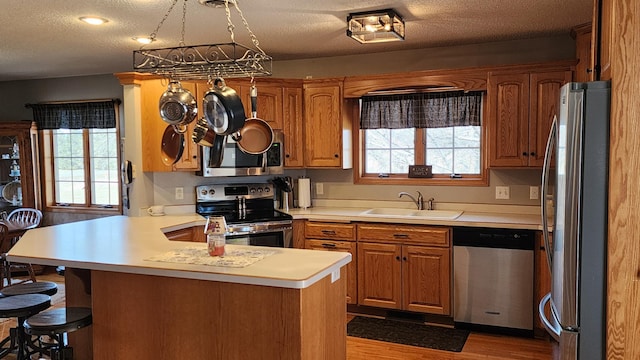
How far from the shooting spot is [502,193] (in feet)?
14.6

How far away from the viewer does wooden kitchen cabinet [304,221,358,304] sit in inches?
170

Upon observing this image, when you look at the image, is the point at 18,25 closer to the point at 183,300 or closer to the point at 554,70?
the point at 183,300

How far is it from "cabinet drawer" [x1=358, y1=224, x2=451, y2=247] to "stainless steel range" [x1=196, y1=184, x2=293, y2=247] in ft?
2.24

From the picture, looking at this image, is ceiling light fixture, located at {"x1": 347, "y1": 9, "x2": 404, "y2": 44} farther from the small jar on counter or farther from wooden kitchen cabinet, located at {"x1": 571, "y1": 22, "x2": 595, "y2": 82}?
the small jar on counter

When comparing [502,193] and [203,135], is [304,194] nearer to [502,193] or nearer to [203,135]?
[502,193]

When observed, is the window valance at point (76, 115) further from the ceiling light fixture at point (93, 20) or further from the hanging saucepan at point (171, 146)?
the hanging saucepan at point (171, 146)

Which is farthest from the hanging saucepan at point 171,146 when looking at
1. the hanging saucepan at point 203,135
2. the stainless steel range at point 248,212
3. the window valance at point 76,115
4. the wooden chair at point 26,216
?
the wooden chair at point 26,216

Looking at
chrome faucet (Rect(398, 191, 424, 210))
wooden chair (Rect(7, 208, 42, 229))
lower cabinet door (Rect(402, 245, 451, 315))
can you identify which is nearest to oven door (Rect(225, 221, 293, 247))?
lower cabinet door (Rect(402, 245, 451, 315))

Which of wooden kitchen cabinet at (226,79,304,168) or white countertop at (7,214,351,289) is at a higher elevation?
wooden kitchen cabinet at (226,79,304,168)

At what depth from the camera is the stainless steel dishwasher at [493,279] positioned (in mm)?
3812

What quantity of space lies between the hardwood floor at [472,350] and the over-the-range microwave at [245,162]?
168cm

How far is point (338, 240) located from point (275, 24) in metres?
1.83

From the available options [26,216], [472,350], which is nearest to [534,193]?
[472,350]

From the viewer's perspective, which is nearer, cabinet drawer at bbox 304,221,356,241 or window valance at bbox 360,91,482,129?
cabinet drawer at bbox 304,221,356,241
